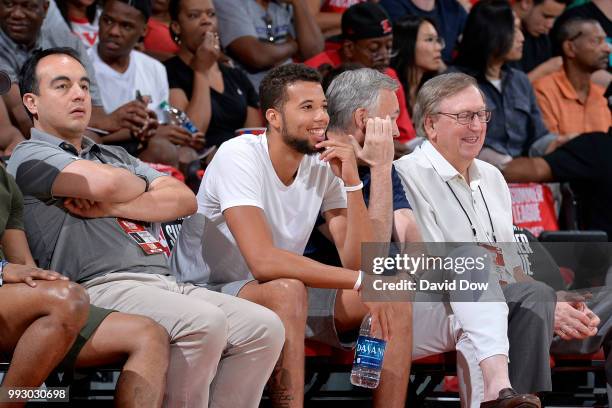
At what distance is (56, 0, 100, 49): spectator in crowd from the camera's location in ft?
19.4

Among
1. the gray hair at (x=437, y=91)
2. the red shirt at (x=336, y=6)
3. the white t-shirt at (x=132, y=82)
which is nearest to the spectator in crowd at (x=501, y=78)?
the red shirt at (x=336, y=6)

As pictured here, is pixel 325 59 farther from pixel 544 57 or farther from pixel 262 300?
pixel 262 300

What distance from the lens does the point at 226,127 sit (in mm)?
6047

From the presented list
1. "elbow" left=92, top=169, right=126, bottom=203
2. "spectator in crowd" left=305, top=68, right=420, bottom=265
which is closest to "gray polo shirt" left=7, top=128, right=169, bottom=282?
"elbow" left=92, top=169, right=126, bottom=203

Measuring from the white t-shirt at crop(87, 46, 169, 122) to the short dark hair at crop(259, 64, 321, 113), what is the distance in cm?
150

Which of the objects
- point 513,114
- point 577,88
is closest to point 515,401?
point 513,114

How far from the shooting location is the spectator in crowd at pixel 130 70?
559cm

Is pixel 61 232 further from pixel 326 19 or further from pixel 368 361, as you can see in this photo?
pixel 326 19

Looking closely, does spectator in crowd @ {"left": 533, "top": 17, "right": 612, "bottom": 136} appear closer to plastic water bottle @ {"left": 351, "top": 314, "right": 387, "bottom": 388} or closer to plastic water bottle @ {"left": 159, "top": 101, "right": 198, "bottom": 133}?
plastic water bottle @ {"left": 159, "top": 101, "right": 198, "bottom": 133}

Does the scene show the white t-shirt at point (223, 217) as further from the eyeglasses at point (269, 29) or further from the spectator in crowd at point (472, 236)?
the eyeglasses at point (269, 29)

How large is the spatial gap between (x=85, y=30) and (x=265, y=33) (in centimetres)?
117

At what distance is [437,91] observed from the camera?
464 cm

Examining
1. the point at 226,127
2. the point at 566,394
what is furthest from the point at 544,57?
the point at 566,394

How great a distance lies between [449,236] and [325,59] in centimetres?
223
